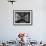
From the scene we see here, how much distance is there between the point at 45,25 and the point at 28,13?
2.53ft

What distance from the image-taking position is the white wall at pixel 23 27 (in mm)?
4945

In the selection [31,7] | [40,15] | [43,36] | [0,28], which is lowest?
[43,36]

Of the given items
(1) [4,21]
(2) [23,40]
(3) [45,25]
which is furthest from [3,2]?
(2) [23,40]

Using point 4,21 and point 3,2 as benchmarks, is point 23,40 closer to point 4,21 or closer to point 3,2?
point 4,21

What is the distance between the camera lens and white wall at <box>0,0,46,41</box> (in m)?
4.95

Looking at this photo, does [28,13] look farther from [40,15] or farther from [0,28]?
[0,28]

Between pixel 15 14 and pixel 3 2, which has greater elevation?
pixel 3 2

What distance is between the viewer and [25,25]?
16.3 feet

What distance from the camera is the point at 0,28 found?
499 cm

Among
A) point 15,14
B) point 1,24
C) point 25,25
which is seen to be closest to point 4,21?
point 1,24

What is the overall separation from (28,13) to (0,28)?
1.19 metres

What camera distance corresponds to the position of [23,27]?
4.97 metres

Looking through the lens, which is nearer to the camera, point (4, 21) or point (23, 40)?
point (23, 40)

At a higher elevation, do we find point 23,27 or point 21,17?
point 21,17
